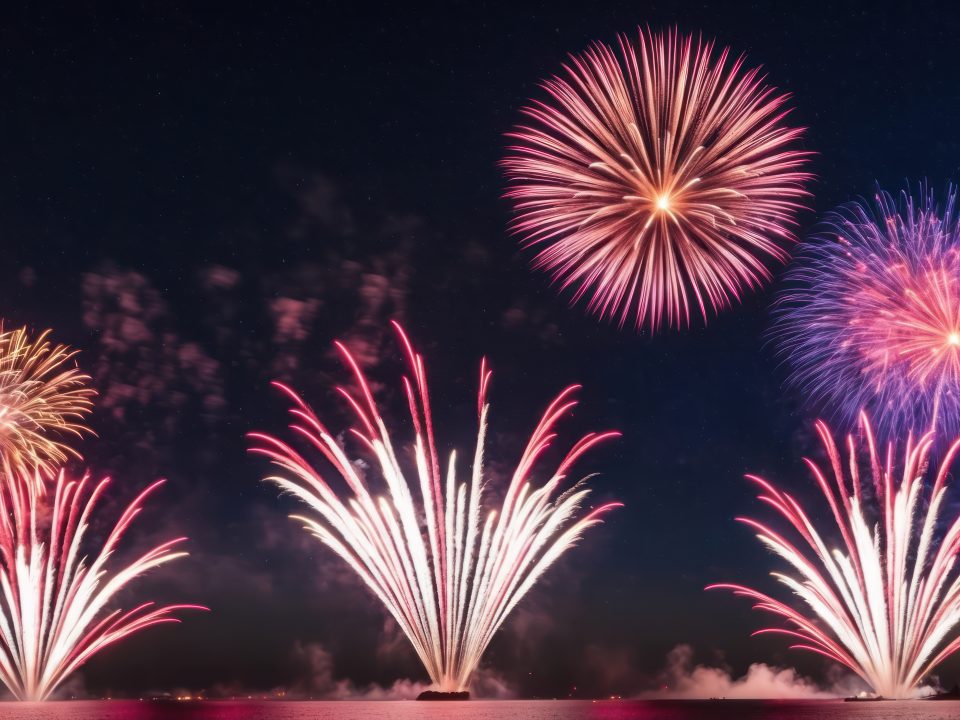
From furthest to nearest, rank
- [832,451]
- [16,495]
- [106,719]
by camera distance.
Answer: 1. [106,719]
2. [16,495]
3. [832,451]

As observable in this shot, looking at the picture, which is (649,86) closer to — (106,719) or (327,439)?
(327,439)

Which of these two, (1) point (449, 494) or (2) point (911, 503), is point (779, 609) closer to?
(2) point (911, 503)

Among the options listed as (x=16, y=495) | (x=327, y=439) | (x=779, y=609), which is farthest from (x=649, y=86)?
(x=16, y=495)

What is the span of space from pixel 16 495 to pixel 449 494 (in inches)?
788

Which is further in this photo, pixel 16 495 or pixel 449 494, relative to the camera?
pixel 16 495

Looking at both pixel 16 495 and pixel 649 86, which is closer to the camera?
pixel 649 86

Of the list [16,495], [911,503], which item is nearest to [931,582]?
[911,503]

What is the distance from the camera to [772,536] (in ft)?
124

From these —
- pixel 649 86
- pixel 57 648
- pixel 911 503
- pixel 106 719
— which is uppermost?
pixel 649 86

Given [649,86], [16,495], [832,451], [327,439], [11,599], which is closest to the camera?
[649,86]

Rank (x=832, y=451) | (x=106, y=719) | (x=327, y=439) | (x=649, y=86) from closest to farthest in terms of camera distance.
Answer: (x=649, y=86)
(x=327, y=439)
(x=832, y=451)
(x=106, y=719)

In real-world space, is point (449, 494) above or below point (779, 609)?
above

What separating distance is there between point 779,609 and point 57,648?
1380 inches

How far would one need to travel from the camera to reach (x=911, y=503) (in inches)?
1464
